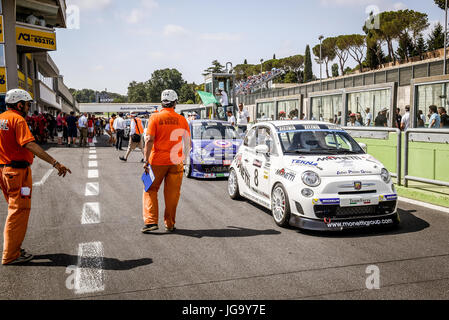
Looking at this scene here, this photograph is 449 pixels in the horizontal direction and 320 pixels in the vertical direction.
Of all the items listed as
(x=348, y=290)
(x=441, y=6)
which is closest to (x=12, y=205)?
(x=348, y=290)

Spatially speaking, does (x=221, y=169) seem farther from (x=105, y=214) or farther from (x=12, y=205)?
(x=12, y=205)

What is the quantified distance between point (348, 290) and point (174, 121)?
11.4ft

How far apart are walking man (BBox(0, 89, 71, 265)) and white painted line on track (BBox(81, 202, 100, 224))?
6.46 ft

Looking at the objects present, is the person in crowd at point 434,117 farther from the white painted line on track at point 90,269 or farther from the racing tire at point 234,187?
the white painted line on track at point 90,269

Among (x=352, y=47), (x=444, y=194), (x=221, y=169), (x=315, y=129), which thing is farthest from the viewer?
(x=352, y=47)

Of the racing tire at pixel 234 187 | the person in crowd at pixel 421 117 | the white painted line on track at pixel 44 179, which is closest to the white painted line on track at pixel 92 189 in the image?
the white painted line on track at pixel 44 179

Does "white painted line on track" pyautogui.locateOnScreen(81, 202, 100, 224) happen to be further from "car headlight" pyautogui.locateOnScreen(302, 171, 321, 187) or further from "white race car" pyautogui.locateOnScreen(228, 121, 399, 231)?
"car headlight" pyautogui.locateOnScreen(302, 171, 321, 187)

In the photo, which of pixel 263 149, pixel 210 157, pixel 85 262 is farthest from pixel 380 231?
pixel 210 157

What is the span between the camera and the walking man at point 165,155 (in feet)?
20.7

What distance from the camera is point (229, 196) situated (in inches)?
358

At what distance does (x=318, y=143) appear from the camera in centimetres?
727

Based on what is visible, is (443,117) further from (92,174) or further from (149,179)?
(92,174)

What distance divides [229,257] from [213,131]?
25.4 ft
